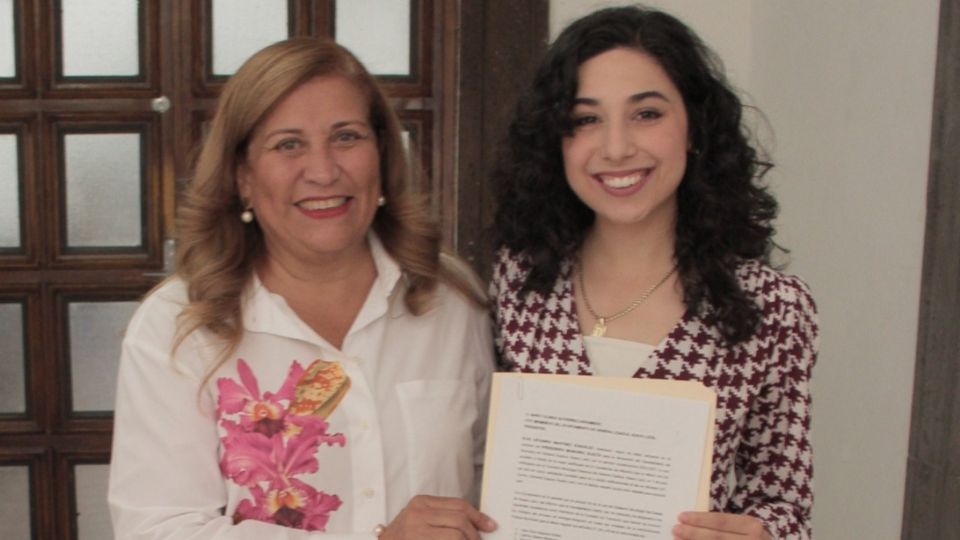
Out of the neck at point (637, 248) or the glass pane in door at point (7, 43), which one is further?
the glass pane in door at point (7, 43)

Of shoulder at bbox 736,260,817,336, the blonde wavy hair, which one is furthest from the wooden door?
shoulder at bbox 736,260,817,336

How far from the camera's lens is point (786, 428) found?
1.59 metres

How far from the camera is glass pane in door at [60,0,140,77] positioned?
3045 millimetres

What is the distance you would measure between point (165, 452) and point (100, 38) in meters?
1.82

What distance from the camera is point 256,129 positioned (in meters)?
1.65

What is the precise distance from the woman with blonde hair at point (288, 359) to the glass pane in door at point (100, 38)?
1.50 meters

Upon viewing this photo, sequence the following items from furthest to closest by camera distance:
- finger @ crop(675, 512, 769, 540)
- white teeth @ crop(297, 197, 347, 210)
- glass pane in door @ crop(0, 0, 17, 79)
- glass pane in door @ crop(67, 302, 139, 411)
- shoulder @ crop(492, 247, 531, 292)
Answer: glass pane in door @ crop(67, 302, 139, 411) → glass pane in door @ crop(0, 0, 17, 79) → shoulder @ crop(492, 247, 531, 292) → white teeth @ crop(297, 197, 347, 210) → finger @ crop(675, 512, 769, 540)

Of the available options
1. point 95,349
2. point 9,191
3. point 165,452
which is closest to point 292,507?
point 165,452

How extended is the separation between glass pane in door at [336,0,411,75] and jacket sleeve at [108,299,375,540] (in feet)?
5.38

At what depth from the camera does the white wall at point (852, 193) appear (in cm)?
220

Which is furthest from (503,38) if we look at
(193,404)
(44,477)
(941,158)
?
(44,477)

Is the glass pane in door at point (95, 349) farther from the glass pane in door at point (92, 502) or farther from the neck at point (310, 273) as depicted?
the neck at point (310, 273)

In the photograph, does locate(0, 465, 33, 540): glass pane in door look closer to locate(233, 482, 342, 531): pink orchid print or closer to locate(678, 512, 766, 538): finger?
locate(233, 482, 342, 531): pink orchid print

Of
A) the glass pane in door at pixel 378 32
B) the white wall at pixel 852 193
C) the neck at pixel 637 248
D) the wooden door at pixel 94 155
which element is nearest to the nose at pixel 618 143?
the neck at pixel 637 248
